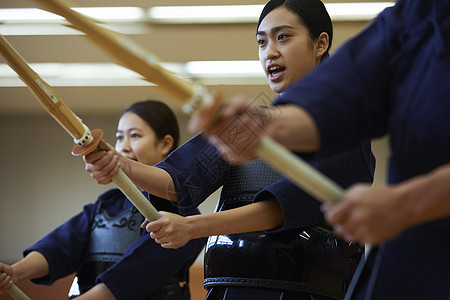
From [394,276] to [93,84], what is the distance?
550cm

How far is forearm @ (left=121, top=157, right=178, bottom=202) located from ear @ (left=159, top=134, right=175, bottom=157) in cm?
95

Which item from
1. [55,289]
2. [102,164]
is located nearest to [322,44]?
[102,164]

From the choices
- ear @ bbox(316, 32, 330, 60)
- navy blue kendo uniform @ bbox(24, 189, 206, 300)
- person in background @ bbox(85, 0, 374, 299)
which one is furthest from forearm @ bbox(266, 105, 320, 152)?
navy blue kendo uniform @ bbox(24, 189, 206, 300)

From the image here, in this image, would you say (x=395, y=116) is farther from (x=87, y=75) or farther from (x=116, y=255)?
(x=87, y=75)

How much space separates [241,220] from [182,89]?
760 millimetres

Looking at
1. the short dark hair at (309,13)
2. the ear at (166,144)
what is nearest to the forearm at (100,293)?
the ear at (166,144)

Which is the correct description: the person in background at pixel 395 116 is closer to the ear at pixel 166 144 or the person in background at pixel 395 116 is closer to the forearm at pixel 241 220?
the forearm at pixel 241 220

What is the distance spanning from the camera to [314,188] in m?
0.81

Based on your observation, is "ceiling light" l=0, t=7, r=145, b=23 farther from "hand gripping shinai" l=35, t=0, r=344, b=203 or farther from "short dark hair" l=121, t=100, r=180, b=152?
"hand gripping shinai" l=35, t=0, r=344, b=203

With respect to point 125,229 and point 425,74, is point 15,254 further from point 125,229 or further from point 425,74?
point 425,74

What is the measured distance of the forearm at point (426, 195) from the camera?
79 centimetres

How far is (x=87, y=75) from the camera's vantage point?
585 centimetres

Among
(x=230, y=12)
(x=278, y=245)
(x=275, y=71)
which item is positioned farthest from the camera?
(x=230, y=12)

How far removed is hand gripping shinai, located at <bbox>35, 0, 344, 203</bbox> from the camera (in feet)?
2.63
